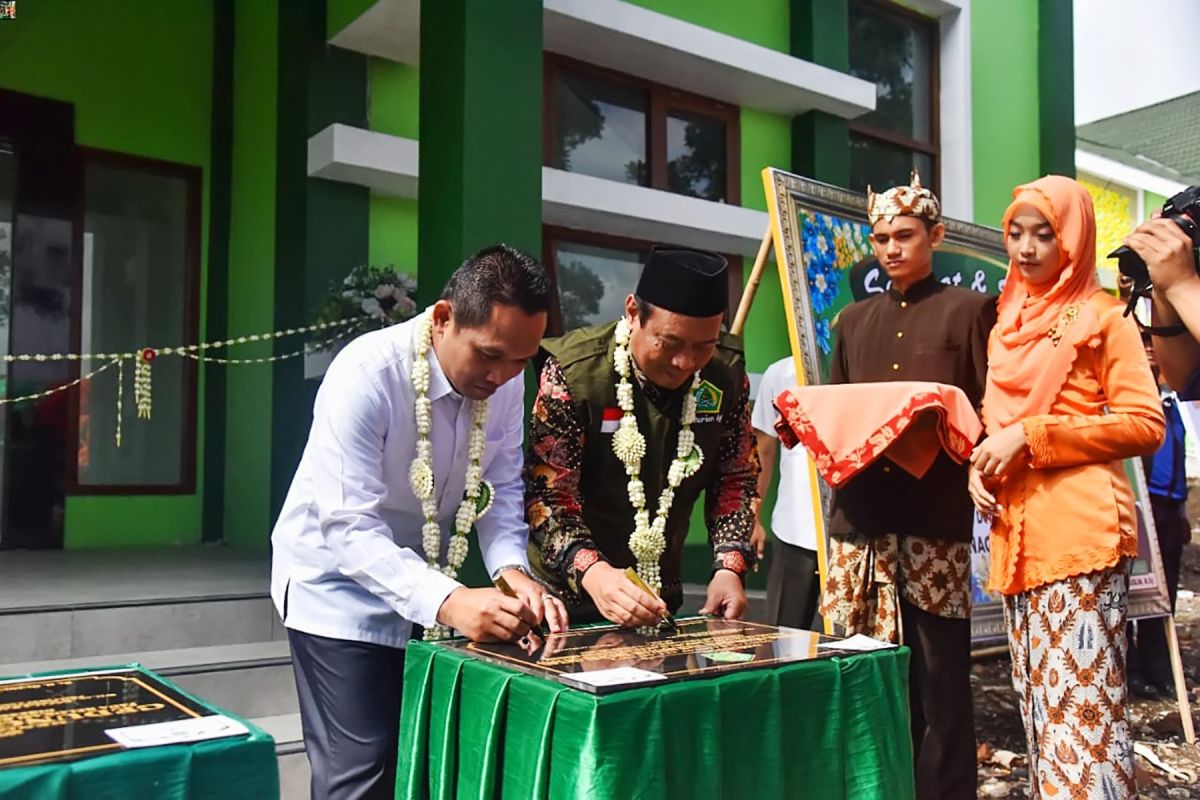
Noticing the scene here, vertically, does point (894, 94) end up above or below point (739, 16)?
below

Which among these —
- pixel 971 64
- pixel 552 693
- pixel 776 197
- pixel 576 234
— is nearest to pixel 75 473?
pixel 576 234

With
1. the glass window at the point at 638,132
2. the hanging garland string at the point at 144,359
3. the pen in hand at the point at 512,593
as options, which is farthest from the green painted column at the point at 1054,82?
the pen in hand at the point at 512,593

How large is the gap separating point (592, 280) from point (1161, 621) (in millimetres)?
3424

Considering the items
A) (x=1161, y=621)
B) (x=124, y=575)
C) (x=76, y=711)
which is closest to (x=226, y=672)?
(x=124, y=575)

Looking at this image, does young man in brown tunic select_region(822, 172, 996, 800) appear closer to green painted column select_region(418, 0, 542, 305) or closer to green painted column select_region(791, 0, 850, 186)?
green painted column select_region(418, 0, 542, 305)

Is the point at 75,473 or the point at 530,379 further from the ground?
the point at 530,379

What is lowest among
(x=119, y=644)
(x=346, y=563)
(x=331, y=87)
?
(x=119, y=644)

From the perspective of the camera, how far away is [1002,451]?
245 centimetres

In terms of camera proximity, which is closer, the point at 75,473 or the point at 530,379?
the point at 530,379

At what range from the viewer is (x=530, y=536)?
2.30m

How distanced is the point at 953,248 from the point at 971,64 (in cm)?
392

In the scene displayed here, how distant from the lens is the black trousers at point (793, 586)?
397 cm

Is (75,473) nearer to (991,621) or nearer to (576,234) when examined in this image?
(576,234)

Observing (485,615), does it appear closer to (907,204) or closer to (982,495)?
(982,495)
